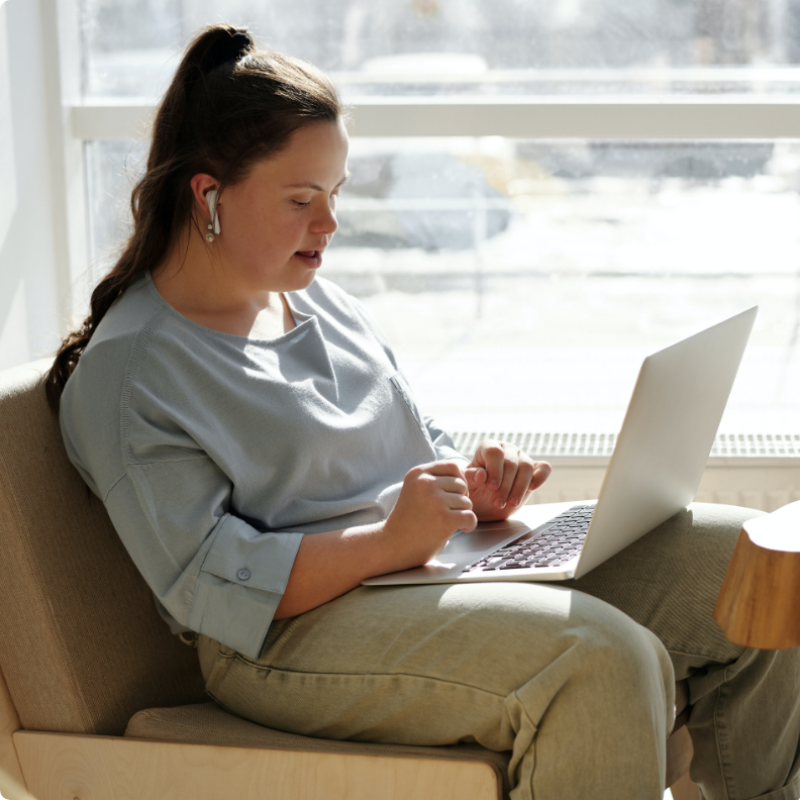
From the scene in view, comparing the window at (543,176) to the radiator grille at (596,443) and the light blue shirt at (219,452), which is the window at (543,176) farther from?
the light blue shirt at (219,452)

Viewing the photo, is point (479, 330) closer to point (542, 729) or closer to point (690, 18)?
point (690, 18)

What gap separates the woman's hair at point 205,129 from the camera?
1065mm

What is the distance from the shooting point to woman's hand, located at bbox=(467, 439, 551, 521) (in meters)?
1.17

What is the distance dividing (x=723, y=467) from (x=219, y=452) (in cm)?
116

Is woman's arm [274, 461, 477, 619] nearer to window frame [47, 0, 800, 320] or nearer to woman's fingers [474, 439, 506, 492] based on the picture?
woman's fingers [474, 439, 506, 492]

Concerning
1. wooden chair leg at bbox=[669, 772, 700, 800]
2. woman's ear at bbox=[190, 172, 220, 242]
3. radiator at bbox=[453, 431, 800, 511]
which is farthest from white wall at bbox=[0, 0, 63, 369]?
wooden chair leg at bbox=[669, 772, 700, 800]

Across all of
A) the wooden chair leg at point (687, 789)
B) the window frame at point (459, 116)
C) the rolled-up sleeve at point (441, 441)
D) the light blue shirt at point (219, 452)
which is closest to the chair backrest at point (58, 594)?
the light blue shirt at point (219, 452)

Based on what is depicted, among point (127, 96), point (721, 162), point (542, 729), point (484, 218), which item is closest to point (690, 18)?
point (721, 162)

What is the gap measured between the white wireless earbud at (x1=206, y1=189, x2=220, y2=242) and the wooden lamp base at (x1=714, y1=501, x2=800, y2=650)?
2.45ft

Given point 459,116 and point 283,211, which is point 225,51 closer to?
point 283,211

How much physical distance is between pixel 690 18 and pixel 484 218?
0.57m

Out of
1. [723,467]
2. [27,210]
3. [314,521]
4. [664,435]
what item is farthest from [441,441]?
[27,210]

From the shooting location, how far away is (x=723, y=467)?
1803mm

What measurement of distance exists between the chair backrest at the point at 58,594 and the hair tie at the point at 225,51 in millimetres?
422
